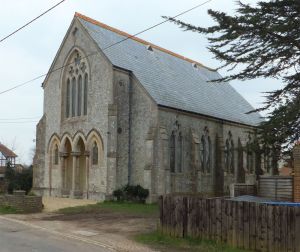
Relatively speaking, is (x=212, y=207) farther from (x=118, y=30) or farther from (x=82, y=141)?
(x=118, y=30)

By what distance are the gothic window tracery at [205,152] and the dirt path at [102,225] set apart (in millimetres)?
13233

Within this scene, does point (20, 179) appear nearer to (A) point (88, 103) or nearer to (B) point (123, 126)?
(A) point (88, 103)

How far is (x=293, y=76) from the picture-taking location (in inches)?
651

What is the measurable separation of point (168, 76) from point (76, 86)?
7.30m

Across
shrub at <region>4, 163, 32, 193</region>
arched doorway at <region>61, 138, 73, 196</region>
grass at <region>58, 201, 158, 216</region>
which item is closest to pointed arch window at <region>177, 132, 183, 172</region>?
grass at <region>58, 201, 158, 216</region>

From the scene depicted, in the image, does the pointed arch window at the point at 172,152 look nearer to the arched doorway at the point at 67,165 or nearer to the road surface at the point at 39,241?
the arched doorway at the point at 67,165

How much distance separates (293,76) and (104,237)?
28.8 ft

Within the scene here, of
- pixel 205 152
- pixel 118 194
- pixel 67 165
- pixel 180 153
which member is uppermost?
pixel 205 152

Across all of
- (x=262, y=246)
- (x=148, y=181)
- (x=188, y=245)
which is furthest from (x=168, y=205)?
(x=148, y=181)

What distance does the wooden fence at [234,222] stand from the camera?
11.6 m

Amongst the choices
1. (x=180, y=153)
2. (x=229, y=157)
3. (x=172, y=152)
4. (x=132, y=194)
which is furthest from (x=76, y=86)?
(x=229, y=157)

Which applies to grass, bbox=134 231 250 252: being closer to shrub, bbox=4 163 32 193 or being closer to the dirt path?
the dirt path

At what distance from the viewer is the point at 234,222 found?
12.8 m

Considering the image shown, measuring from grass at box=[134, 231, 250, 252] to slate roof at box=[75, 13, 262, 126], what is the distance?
1535 cm
